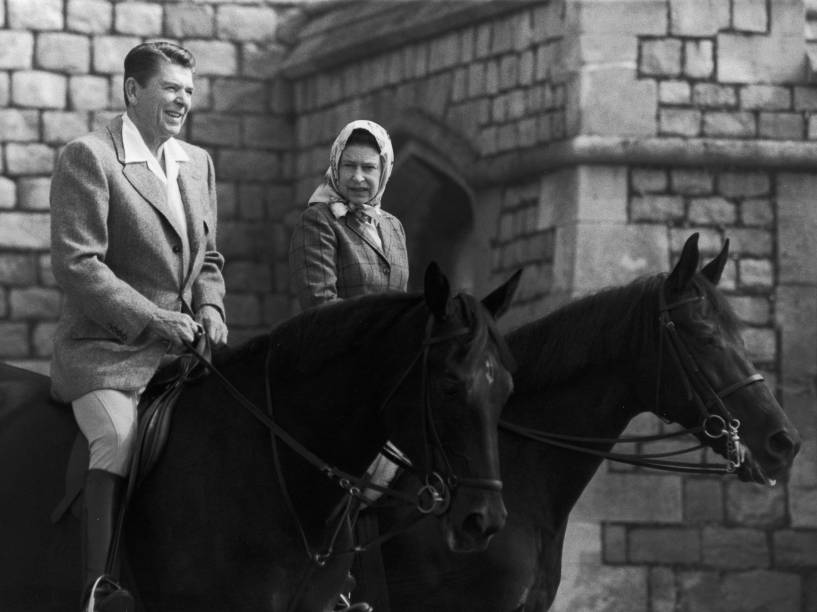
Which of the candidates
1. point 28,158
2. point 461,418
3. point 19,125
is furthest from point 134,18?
point 461,418

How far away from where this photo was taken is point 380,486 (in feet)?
19.3

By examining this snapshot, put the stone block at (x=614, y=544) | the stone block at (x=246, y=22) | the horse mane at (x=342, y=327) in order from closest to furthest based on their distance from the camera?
the horse mane at (x=342, y=327) → the stone block at (x=614, y=544) → the stone block at (x=246, y=22)

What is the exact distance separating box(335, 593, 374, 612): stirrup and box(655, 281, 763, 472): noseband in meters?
1.24

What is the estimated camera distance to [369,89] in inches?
603

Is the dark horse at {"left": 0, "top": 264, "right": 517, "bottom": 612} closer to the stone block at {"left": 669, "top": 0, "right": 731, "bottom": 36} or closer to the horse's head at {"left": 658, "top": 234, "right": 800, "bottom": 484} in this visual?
the horse's head at {"left": 658, "top": 234, "right": 800, "bottom": 484}

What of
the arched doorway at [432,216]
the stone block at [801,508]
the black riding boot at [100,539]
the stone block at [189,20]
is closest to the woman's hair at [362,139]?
the black riding boot at [100,539]

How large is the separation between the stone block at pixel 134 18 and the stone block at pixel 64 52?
26 centimetres

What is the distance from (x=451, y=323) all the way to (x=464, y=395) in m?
0.23

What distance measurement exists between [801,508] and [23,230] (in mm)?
6086

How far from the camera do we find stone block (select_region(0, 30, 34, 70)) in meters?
15.8

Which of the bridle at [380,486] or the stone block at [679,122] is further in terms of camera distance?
the stone block at [679,122]

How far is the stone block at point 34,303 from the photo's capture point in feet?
51.6

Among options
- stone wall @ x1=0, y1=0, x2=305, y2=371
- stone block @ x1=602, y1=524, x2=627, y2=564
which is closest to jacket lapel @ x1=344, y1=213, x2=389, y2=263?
stone block @ x1=602, y1=524, x2=627, y2=564

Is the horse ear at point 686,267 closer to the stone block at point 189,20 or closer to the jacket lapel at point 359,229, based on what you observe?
the jacket lapel at point 359,229
